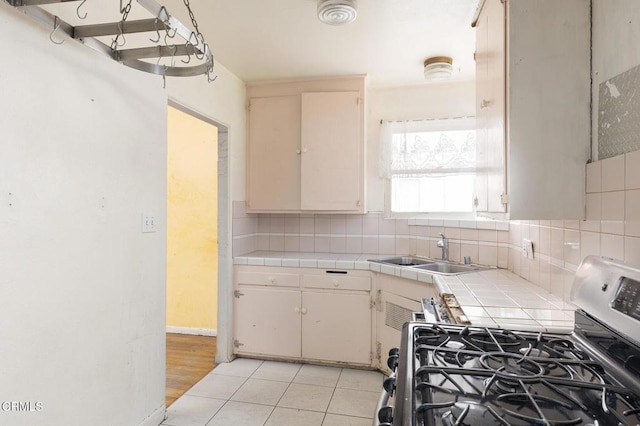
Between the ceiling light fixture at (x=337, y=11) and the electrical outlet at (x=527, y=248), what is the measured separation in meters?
1.55

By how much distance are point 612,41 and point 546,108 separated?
0.28m

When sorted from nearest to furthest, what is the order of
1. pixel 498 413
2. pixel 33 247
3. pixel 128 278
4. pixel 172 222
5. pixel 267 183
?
pixel 498 413, pixel 33 247, pixel 128 278, pixel 267 183, pixel 172 222

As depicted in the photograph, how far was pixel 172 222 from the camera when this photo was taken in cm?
359

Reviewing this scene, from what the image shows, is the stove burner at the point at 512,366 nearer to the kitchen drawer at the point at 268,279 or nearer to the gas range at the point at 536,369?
the gas range at the point at 536,369

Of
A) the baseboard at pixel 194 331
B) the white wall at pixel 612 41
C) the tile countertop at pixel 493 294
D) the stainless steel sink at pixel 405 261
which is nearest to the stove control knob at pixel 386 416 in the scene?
the tile countertop at pixel 493 294

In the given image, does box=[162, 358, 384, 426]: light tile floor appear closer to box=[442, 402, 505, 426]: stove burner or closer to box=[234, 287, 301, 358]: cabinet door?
box=[234, 287, 301, 358]: cabinet door

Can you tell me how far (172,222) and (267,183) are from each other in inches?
47.3

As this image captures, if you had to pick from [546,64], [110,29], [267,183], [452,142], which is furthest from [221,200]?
[546,64]

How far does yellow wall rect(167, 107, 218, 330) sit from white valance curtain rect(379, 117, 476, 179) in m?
1.65

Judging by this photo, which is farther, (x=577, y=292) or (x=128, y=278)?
(x=128, y=278)

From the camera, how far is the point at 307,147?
2969 mm

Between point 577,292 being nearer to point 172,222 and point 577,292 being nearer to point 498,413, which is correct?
point 498,413

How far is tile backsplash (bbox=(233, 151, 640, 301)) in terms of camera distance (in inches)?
45.3

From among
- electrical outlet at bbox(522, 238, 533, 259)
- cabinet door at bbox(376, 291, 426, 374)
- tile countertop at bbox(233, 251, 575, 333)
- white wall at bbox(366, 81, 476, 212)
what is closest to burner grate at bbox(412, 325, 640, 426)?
tile countertop at bbox(233, 251, 575, 333)
